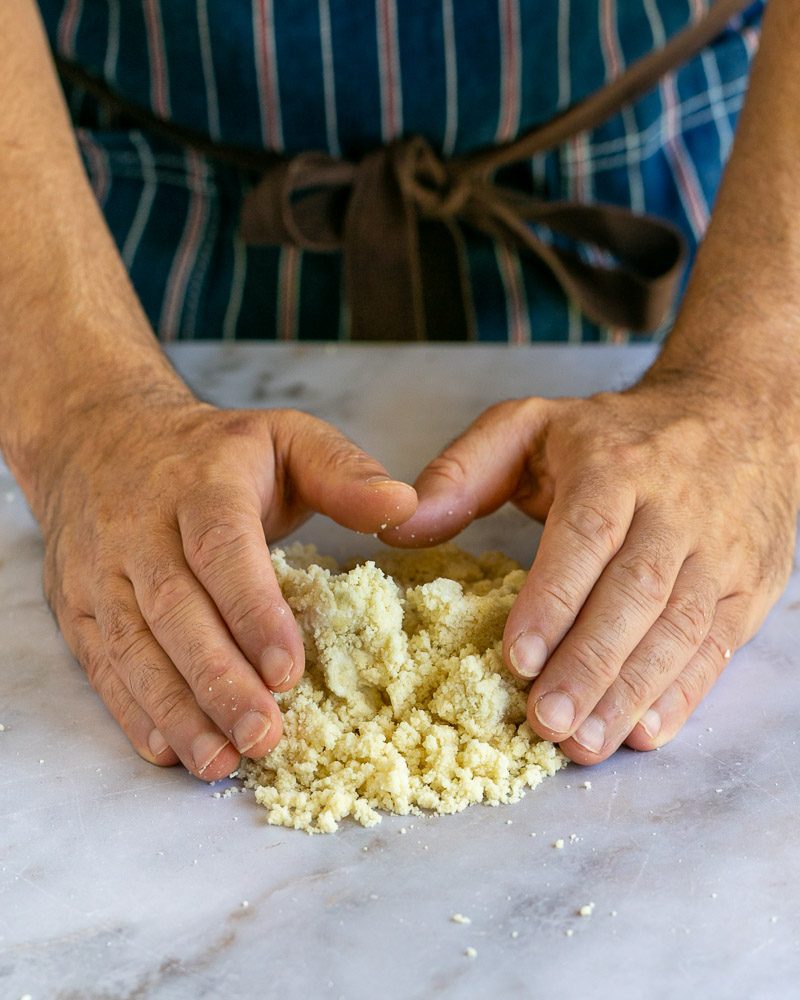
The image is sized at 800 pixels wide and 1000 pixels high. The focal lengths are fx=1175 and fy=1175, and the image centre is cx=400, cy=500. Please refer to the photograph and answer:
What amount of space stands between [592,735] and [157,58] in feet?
3.12

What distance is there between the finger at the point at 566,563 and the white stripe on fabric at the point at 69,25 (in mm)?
867

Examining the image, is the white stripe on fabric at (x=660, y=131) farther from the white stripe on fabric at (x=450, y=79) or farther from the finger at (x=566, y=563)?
the finger at (x=566, y=563)

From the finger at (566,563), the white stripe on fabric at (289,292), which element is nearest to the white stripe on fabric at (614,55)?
the white stripe on fabric at (289,292)

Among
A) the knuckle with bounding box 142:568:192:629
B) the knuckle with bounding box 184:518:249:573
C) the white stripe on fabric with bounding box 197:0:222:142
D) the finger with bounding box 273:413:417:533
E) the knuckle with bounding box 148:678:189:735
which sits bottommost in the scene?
the knuckle with bounding box 148:678:189:735

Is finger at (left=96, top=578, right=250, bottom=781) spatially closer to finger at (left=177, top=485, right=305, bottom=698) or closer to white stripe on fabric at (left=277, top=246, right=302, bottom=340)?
finger at (left=177, top=485, right=305, bottom=698)

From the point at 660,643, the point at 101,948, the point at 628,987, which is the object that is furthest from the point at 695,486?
the point at 101,948

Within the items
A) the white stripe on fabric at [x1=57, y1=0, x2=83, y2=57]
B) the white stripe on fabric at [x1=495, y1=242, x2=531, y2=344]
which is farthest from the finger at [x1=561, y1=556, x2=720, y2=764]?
the white stripe on fabric at [x1=57, y1=0, x2=83, y2=57]

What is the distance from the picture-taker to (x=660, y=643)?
83 cm

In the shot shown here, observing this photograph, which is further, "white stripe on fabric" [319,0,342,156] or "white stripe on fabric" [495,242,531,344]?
"white stripe on fabric" [495,242,531,344]

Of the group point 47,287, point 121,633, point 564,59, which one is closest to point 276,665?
point 121,633

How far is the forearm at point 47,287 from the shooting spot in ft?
3.50

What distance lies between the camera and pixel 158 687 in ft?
2.70

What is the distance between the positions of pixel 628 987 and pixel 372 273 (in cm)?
89

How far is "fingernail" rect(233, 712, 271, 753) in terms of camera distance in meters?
0.77
